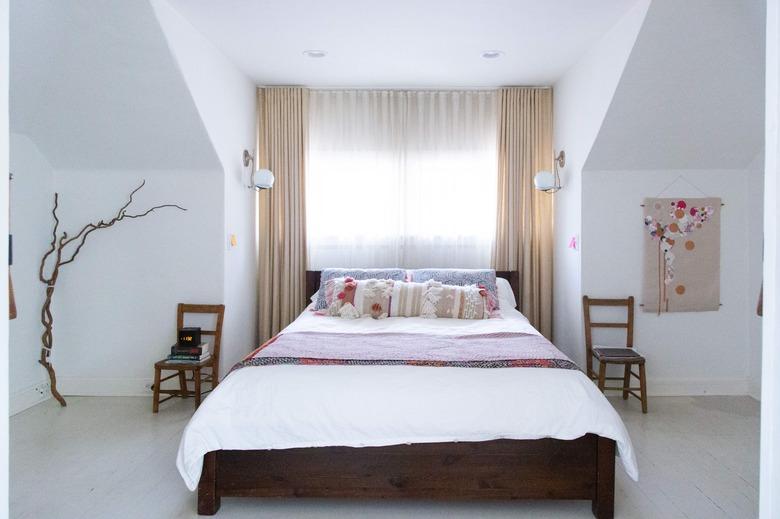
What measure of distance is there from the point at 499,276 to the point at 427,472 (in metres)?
2.62

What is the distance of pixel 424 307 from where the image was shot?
3.92 metres

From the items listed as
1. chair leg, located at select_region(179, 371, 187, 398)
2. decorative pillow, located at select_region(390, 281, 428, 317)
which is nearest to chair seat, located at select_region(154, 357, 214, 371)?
chair leg, located at select_region(179, 371, 187, 398)

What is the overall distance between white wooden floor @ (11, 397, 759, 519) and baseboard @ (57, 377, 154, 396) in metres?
0.22

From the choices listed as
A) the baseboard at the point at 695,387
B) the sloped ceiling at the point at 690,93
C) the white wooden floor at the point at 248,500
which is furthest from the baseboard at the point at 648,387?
the sloped ceiling at the point at 690,93

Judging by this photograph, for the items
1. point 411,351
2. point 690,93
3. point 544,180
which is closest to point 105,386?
point 411,351

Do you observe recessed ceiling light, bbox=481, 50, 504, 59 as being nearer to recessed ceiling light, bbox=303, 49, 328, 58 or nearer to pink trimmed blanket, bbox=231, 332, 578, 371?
recessed ceiling light, bbox=303, 49, 328, 58

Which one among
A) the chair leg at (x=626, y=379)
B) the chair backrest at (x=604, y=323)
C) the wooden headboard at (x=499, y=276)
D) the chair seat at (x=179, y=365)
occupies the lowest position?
the chair leg at (x=626, y=379)

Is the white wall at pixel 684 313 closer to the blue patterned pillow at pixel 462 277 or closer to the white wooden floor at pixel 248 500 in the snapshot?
the white wooden floor at pixel 248 500

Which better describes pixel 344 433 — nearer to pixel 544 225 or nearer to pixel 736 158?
pixel 544 225

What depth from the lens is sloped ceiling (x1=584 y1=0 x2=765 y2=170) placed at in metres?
3.10

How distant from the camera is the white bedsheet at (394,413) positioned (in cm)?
235

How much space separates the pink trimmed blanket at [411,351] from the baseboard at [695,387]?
1705 millimetres

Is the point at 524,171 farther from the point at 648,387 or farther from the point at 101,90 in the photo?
the point at 101,90

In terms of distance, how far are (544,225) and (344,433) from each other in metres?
3.12
